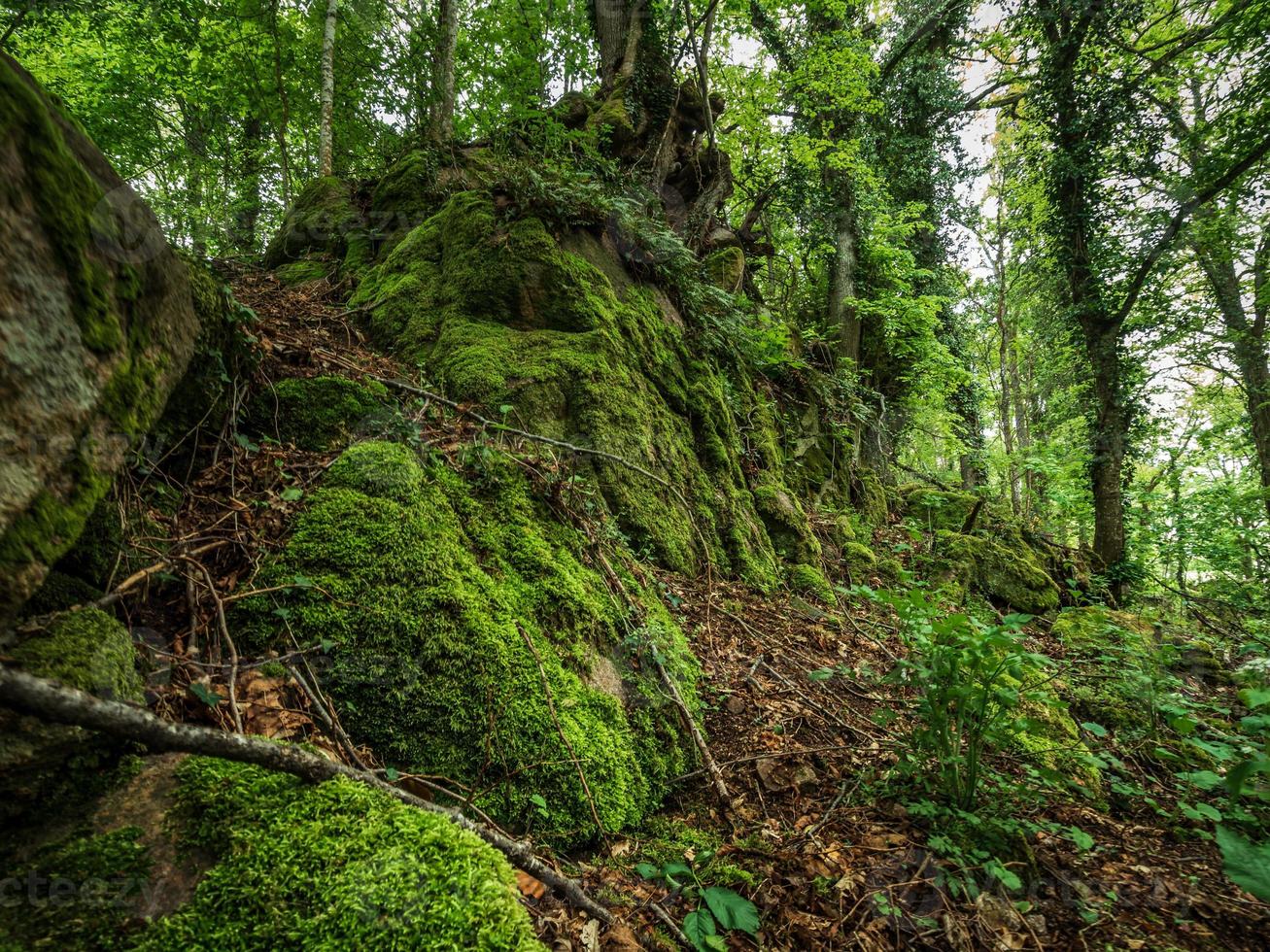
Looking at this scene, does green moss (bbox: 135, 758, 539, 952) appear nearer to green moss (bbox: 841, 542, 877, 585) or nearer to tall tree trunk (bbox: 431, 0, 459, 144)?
green moss (bbox: 841, 542, 877, 585)

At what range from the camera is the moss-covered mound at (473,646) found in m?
2.04

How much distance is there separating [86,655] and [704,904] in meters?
2.20

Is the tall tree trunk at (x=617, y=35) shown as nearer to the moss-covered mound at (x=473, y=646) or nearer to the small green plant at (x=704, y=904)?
Answer: the moss-covered mound at (x=473, y=646)

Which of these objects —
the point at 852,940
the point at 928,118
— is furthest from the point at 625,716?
the point at 928,118

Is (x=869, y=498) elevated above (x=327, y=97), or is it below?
below

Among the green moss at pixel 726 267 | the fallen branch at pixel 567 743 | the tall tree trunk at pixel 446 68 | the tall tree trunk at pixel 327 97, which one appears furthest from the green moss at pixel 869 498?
the tall tree trunk at pixel 327 97

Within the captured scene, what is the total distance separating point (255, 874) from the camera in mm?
1178

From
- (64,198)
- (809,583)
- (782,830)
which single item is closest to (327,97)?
(64,198)

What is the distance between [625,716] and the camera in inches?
108

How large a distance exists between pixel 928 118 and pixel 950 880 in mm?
17414

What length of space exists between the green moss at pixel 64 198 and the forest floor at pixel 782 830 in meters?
0.95

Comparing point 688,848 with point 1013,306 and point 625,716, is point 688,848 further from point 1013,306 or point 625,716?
point 1013,306

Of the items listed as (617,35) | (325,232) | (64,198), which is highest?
(617,35)

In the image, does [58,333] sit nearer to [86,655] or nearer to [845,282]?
[86,655]
